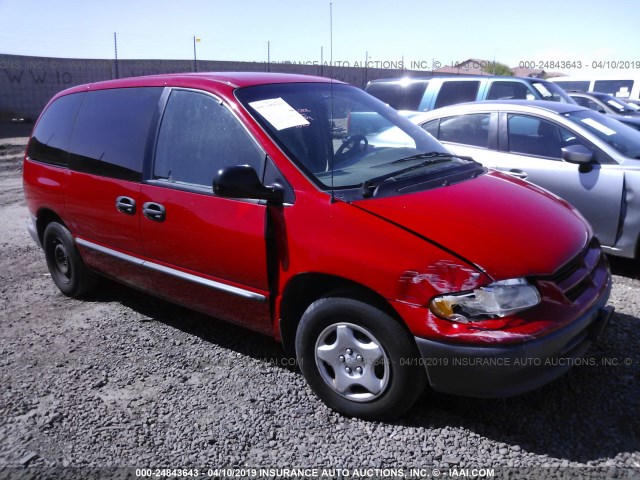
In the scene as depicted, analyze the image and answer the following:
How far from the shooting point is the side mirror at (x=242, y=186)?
2869mm

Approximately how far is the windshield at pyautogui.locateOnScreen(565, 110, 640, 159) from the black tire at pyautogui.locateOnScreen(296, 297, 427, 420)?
348 cm

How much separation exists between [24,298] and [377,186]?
3.54 metres

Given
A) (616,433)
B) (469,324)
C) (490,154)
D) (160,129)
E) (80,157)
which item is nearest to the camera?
(469,324)

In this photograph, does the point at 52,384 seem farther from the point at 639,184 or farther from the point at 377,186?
the point at 639,184

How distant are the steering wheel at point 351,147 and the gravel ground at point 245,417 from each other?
137 cm

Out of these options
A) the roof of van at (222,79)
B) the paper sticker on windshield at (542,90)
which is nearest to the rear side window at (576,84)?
the paper sticker on windshield at (542,90)

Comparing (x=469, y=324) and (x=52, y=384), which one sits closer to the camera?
(x=469, y=324)

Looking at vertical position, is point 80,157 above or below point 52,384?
above

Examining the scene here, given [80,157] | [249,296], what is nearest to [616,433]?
[249,296]

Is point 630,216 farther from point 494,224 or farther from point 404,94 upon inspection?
point 404,94

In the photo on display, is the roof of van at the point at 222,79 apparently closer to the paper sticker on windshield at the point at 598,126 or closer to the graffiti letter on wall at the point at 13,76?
the paper sticker on windshield at the point at 598,126

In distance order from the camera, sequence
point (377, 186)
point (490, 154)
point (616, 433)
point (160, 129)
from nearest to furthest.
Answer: point (616, 433)
point (377, 186)
point (160, 129)
point (490, 154)

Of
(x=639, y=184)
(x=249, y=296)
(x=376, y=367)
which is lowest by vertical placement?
(x=376, y=367)

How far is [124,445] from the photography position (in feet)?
9.13
